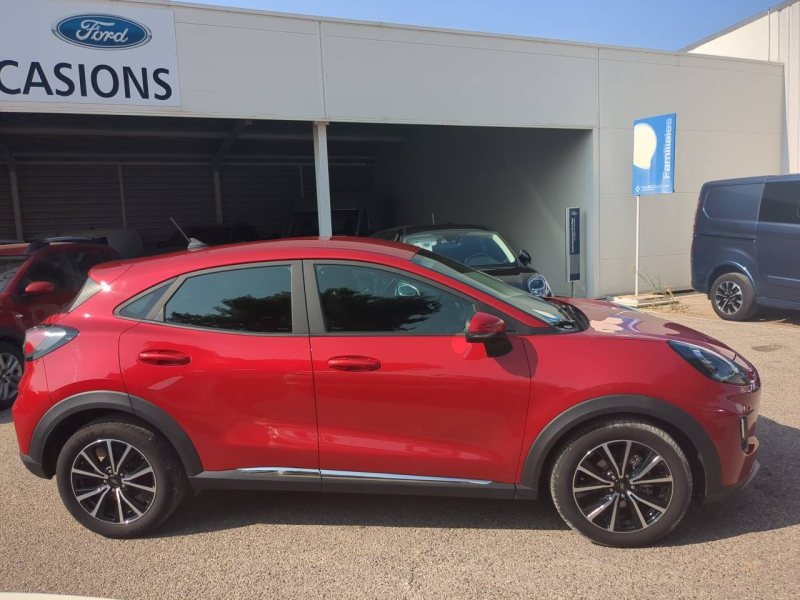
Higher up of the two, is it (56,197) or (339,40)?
(339,40)

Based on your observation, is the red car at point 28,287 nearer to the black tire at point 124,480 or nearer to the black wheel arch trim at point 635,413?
the black tire at point 124,480

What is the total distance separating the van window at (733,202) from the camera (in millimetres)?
8164

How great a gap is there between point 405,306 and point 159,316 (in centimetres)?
134

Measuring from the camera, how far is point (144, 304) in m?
3.30

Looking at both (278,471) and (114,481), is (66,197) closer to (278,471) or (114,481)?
(114,481)

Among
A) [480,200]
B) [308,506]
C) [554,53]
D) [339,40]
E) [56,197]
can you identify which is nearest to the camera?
[308,506]

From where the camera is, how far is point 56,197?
17.0 meters

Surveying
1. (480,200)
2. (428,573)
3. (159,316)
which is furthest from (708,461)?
(480,200)

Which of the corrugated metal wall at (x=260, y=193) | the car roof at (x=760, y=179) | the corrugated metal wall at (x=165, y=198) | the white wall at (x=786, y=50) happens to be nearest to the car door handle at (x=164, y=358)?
the car roof at (x=760, y=179)

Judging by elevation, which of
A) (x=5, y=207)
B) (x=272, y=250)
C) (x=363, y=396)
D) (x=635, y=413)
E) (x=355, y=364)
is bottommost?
(x=635, y=413)

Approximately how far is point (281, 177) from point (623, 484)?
18.3 metres

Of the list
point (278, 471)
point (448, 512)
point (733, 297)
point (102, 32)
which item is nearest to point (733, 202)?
point (733, 297)

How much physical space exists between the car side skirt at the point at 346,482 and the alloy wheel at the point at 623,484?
37 cm

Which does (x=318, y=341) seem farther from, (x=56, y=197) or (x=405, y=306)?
(x=56, y=197)
